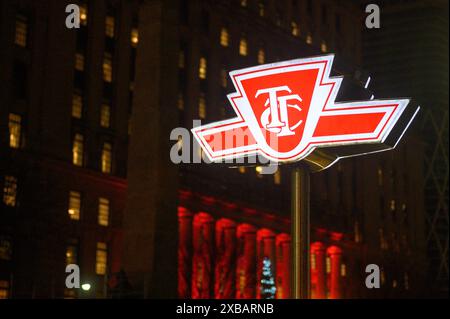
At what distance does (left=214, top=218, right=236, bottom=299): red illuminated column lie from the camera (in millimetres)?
69625

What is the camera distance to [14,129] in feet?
180

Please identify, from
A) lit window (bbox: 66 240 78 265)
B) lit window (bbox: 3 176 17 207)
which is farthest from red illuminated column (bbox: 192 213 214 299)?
lit window (bbox: 3 176 17 207)

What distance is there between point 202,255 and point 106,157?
12.3 metres

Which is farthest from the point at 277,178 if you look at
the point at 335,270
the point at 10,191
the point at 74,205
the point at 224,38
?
the point at 10,191

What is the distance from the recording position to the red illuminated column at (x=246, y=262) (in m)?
73.0

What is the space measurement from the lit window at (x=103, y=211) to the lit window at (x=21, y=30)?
1250cm

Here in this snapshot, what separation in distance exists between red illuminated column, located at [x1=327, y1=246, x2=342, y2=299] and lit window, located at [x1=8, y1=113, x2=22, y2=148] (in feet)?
153

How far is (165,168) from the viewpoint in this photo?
45062 millimetres

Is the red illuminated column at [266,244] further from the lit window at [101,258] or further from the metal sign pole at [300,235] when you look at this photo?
the metal sign pole at [300,235]

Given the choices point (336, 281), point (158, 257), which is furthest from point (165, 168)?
point (336, 281)

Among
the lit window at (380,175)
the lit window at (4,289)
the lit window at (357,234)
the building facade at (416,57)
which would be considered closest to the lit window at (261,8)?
the lit window at (357,234)

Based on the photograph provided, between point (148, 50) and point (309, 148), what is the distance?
29286mm
